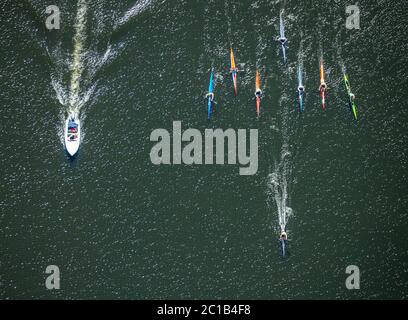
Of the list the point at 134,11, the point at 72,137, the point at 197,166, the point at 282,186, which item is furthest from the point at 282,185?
the point at 134,11

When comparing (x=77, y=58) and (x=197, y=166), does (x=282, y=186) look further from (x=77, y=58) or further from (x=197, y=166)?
(x=77, y=58)

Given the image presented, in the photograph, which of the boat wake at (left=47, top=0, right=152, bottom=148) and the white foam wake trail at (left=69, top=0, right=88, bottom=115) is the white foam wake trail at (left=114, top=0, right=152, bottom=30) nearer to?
the boat wake at (left=47, top=0, right=152, bottom=148)

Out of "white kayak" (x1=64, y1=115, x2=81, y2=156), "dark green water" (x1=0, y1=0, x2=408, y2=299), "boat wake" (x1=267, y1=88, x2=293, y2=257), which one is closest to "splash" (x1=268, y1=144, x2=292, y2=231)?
"boat wake" (x1=267, y1=88, x2=293, y2=257)

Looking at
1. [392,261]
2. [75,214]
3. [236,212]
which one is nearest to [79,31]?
[75,214]

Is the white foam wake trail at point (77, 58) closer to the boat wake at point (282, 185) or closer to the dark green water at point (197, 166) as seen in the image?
the dark green water at point (197, 166)
